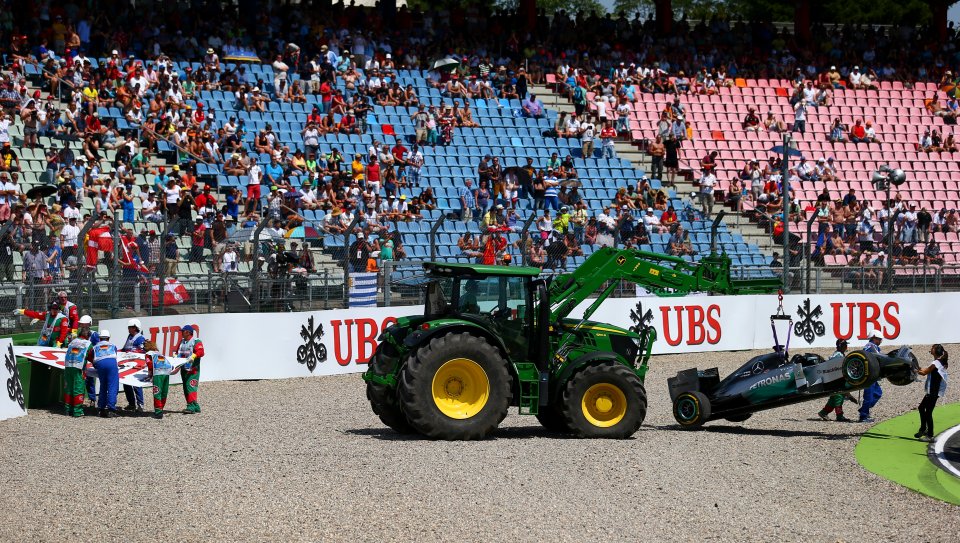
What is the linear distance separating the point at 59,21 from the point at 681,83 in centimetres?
1736

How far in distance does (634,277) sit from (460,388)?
2949 millimetres

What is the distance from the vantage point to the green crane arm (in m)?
15.7

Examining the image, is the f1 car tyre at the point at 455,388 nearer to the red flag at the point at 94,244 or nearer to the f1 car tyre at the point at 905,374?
the f1 car tyre at the point at 905,374

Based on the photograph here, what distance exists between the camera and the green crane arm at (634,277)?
15.7m

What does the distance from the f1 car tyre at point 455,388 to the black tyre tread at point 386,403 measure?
1.53 feet

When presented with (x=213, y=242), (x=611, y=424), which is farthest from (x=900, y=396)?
(x=213, y=242)

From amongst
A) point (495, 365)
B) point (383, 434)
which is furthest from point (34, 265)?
point (495, 365)

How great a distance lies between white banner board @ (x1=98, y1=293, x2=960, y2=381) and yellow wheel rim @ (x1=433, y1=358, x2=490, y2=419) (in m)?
7.23

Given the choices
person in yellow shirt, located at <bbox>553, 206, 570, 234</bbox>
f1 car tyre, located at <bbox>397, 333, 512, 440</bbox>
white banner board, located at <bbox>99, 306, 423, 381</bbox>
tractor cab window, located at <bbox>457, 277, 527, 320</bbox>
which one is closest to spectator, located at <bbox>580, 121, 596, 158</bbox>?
person in yellow shirt, located at <bbox>553, 206, 570, 234</bbox>

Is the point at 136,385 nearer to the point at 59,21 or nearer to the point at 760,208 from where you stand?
the point at 59,21

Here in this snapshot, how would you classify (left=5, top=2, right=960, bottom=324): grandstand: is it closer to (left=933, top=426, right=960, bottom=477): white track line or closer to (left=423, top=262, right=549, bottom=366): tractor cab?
(left=423, top=262, right=549, bottom=366): tractor cab

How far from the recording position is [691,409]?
15750 mm

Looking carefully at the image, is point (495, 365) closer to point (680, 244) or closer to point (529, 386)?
point (529, 386)

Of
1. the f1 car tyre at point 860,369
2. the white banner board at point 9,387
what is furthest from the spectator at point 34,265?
the f1 car tyre at point 860,369
